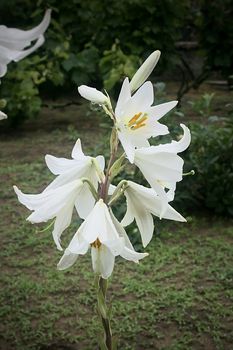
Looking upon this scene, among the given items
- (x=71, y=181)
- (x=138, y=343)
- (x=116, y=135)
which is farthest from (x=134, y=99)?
(x=138, y=343)

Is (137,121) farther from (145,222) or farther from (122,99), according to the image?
(145,222)

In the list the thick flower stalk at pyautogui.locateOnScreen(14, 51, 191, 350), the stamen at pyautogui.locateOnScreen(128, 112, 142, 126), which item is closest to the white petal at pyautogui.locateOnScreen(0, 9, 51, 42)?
the thick flower stalk at pyautogui.locateOnScreen(14, 51, 191, 350)

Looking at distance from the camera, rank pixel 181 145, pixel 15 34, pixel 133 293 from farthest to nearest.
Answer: pixel 133 293 → pixel 15 34 → pixel 181 145

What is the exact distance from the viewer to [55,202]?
4.52ft

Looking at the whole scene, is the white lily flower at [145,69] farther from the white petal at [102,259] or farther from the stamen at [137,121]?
the white petal at [102,259]

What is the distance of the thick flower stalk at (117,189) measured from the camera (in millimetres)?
1324

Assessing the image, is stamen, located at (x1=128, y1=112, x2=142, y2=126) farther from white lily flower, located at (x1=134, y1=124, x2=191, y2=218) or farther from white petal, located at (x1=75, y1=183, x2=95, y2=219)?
white petal, located at (x1=75, y1=183, x2=95, y2=219)

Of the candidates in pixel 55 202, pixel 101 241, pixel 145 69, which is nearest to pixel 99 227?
pixel 101 241

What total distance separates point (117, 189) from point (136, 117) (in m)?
0.21

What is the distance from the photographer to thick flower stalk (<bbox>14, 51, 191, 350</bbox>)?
132 cm

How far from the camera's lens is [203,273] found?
3123 millimetres

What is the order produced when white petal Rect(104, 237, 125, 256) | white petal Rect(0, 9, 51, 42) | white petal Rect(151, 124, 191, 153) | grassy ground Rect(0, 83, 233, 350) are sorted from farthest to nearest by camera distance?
1. grassy ground Rect(0, 83, 233, 350)
2. white petal Rect(0, 9, 51, 42)
3. white petal Rect(151, 124, 191, 153)
4. white petal Rect(104, 237, 125, 256)

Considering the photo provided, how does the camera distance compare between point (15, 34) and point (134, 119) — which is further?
point (15, 34)

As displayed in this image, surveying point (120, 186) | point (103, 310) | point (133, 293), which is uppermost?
point (120, 186)
